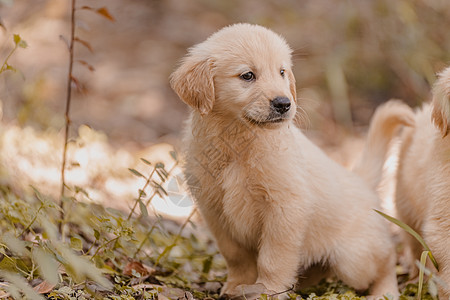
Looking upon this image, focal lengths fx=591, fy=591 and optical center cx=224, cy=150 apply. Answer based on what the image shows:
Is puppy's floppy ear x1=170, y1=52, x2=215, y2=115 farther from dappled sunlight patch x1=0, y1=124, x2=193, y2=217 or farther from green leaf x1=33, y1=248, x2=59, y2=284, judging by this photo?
green leaf x1=33, y1=248, x2=59, y2=284

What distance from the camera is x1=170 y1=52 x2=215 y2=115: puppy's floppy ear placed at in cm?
293

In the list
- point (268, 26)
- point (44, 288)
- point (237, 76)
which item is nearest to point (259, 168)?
point (237, 76)

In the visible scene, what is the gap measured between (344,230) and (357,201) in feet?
0.65

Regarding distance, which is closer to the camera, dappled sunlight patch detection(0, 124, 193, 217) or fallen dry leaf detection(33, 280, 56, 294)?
fallen dry leaf detection(33, 280, 56, 294)

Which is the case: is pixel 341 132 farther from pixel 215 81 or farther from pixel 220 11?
pixel 215 81

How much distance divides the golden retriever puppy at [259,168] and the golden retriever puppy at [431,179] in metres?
0.42

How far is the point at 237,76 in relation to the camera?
2.94 meters

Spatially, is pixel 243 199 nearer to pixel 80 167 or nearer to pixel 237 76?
pixel 237 76

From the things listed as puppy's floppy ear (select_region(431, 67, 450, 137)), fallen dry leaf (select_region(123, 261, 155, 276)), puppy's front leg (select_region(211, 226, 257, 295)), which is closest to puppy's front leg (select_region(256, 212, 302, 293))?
puppy's front leg (select_region(211, 226, 257, 295))

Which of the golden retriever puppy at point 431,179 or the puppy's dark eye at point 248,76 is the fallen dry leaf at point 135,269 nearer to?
the puppy's dark eye at point 248,76

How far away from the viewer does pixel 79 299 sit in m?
2.48

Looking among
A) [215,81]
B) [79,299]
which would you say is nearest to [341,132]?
[215,81]

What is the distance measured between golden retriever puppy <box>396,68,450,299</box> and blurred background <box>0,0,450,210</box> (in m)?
1.93

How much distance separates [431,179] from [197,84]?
130 cm
